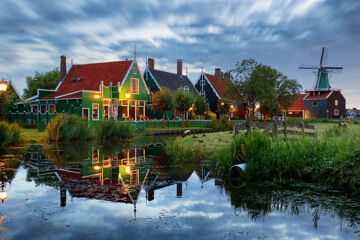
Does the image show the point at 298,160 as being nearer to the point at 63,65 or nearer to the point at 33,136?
the point at 33,136

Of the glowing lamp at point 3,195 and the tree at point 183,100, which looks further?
the tree at point 183,100

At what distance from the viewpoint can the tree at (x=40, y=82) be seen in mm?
59787

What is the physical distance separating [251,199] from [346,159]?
9.98ft

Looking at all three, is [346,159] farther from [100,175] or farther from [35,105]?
[35,105]

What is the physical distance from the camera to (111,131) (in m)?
20.9

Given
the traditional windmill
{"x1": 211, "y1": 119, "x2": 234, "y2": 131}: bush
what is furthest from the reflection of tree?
the traditional windmill

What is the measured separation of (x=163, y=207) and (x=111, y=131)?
1568 cm

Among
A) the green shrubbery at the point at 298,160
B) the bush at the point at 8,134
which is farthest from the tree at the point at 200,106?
the green shrubbery at the point at 298,160

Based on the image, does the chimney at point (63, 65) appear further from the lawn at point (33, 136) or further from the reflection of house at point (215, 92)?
the reflection of house at point (215, 92)

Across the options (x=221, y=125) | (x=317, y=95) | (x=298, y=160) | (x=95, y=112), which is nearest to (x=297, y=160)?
(x=298, y=160)

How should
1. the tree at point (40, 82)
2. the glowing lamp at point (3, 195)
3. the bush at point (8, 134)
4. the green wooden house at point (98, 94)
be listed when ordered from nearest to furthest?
the glowing lamp at point (3, 195) → the bush at point (8, 134) → the green wooden house at point (98, 94) → the tree at point (40, 82)

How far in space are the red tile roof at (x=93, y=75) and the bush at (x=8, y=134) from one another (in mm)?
17555

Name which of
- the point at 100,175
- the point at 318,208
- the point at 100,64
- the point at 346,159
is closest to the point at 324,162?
the point at 346,159

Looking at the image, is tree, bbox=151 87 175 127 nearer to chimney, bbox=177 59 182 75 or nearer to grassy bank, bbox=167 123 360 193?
chimney, bbox=177 59 182 75
